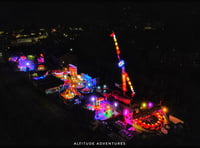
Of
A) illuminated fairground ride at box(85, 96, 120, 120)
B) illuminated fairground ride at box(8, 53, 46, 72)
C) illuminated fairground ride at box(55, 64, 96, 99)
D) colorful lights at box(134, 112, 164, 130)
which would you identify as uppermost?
illuminated fairground ride at box(8, 53, 46, 72)

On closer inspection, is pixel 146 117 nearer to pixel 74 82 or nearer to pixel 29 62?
pixel 74 82

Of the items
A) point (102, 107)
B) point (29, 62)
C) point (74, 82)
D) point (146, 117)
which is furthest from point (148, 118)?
point (29, 62)

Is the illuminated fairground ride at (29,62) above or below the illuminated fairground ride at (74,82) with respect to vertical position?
above

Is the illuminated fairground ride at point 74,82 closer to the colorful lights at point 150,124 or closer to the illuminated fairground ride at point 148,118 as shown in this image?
the illuminated fairground ride at point 148,118

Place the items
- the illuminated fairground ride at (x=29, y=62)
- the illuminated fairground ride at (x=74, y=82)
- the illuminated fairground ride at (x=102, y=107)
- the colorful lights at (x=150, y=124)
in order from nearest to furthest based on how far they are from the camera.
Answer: the colorful lights at (x=150, y=124), the illuminated fairground ride at (x=102, y=107), the illuminated fairground ride at (x=74, y=82), the illuminated fairground ride at (x=29, y=62)

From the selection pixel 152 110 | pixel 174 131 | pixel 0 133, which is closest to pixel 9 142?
pixel 0 133

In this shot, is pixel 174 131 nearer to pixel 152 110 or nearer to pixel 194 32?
pixel 152 110

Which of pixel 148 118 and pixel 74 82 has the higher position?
pixel 74 82

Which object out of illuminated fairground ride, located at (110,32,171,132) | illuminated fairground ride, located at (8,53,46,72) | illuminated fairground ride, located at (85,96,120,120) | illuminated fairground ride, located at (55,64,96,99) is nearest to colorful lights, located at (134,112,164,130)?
illuminated fairground ride, located at (110,32,171,132)

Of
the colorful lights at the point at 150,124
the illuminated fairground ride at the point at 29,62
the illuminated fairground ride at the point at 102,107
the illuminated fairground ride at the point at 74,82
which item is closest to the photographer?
the colorful lights at the point at 150,124

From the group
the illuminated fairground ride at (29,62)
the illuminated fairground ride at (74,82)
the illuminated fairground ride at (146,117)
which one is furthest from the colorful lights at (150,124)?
the illuminated fairground ride at (29,62)

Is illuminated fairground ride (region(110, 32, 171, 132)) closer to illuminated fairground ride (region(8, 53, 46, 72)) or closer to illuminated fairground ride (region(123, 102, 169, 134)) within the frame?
illuminated fairground ride (region(123, 102, 169, 134))
